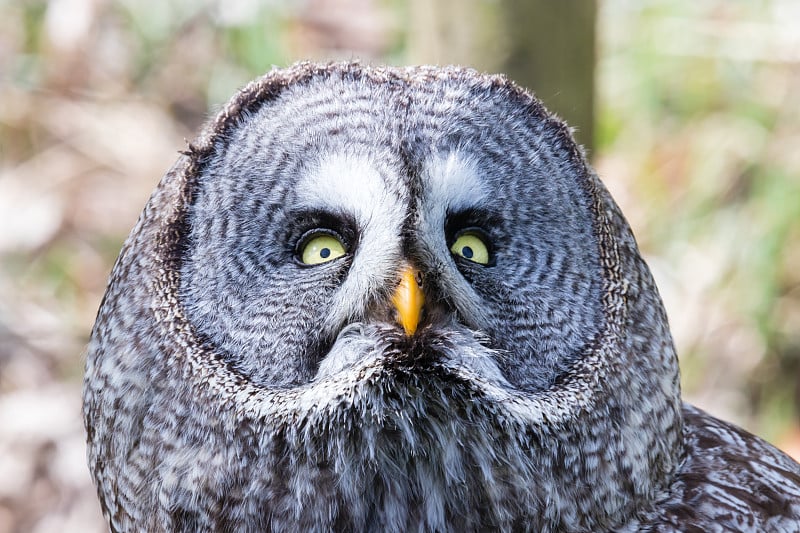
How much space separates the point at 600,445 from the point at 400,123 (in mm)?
568

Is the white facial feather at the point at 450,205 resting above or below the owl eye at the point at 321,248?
above

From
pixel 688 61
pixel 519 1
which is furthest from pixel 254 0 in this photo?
pixel 519 1

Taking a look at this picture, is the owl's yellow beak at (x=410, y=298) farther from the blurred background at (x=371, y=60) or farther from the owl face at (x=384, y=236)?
the blurred background at (x=371, y=60)

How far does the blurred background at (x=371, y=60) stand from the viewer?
11.2ft

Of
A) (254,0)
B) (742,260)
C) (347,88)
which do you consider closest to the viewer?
(347,88)

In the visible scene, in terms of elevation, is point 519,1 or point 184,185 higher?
point 519,1

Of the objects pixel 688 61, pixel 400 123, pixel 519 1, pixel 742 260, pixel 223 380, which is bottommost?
pixel 223 380

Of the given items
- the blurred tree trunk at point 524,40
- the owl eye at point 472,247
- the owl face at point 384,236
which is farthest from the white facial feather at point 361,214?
the blurred tree trunk at point 524,40

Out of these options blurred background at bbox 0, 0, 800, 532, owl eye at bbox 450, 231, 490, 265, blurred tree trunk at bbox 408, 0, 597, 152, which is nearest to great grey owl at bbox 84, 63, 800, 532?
owl eye at bbox 450, 231, 490, 265

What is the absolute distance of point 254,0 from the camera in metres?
4.23

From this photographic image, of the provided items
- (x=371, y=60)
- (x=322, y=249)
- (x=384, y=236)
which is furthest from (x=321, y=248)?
(x=371, y=60)

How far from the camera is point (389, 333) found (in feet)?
4.65

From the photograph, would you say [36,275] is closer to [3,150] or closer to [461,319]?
[3,150]

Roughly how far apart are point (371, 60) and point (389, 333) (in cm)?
259
